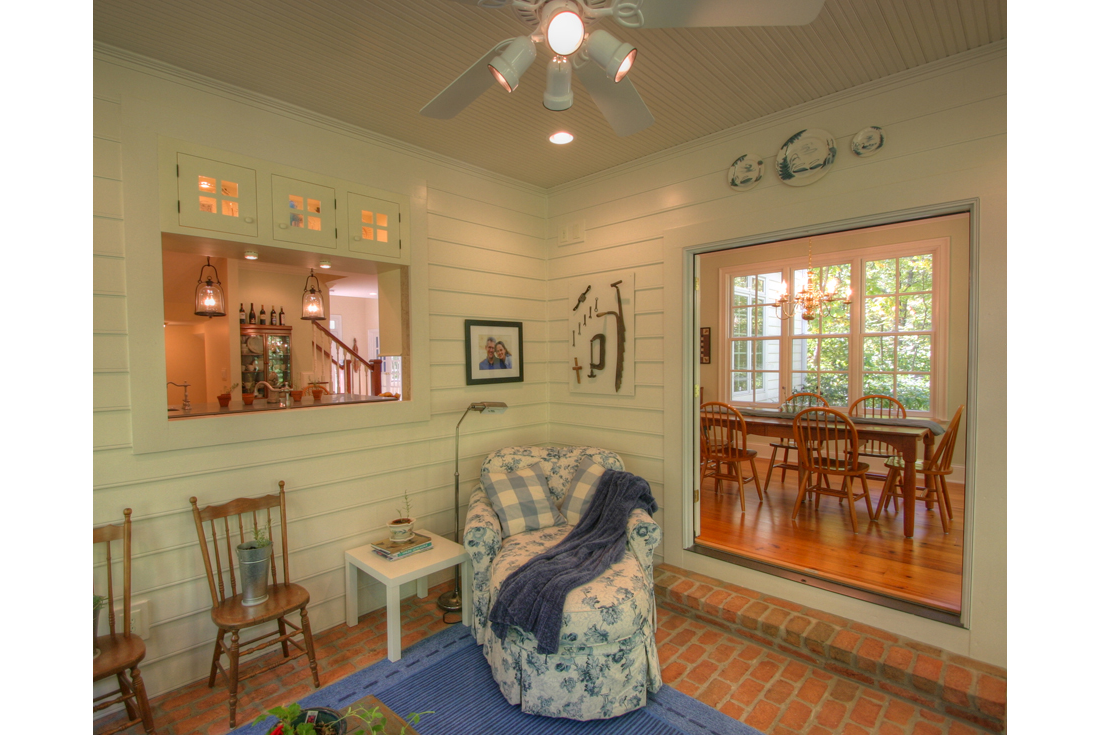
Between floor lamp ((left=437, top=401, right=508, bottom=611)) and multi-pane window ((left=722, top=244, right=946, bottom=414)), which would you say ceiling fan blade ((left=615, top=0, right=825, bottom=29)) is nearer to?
floor lamp ((left=437, top=401, right=508, bottom=611))

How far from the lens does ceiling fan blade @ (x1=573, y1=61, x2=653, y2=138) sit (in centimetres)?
179

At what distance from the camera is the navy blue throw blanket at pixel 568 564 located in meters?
2.21

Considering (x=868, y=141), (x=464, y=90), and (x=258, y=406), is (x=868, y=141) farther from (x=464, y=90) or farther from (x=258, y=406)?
(x=258, y=406)

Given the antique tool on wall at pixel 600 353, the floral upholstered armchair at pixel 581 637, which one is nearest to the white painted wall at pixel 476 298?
the antique tool on wall at pixel 600 353

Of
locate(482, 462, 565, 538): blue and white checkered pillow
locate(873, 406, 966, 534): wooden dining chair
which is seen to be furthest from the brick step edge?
locate(873, 406, 966, 534): wooden dining chair

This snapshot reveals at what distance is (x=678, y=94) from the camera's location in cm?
270

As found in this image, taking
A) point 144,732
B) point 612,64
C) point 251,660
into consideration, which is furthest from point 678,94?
point 144,732

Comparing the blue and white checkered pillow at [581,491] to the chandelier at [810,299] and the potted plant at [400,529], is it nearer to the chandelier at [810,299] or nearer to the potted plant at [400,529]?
the potted plant at [400,529]

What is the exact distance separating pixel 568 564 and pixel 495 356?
1.71 m

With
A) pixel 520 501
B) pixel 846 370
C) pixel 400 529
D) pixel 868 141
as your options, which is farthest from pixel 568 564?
pixel 846 370

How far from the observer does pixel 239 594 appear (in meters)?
2.57
